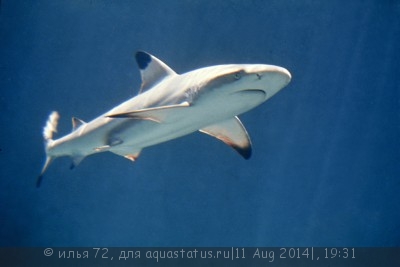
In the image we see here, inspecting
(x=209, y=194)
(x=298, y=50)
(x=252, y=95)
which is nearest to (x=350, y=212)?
(x=209, y=194)

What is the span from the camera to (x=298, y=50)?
10656 millimetres

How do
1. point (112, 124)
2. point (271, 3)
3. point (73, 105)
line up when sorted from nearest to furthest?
point (112, 124) → point (271, 3) → point (73, 105)

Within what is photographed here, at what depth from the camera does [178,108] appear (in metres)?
4.59

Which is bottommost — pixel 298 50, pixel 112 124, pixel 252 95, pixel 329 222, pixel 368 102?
pixel 252 95

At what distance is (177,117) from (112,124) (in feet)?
4.13

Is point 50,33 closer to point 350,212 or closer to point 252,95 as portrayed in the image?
point 252,95

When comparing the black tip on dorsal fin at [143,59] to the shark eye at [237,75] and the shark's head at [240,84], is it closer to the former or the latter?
the shark's head at [240,84]

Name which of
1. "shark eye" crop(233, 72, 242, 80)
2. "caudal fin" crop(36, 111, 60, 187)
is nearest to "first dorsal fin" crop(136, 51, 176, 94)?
"shark eye" crop(233, 72, 242, 80)

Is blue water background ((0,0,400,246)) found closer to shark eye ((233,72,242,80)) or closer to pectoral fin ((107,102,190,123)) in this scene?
pectoral fin ((107,102,190,123))

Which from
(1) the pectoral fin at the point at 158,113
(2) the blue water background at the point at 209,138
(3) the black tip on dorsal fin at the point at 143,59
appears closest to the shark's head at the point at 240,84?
(1) the pectoral fin at the point at 158,113

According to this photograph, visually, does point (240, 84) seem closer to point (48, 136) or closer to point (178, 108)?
point (178, 108)

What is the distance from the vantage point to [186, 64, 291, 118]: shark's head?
12.3ft

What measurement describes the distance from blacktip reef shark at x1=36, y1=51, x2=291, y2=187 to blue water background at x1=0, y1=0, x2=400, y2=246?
4554mm

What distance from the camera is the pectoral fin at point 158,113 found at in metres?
4.53
